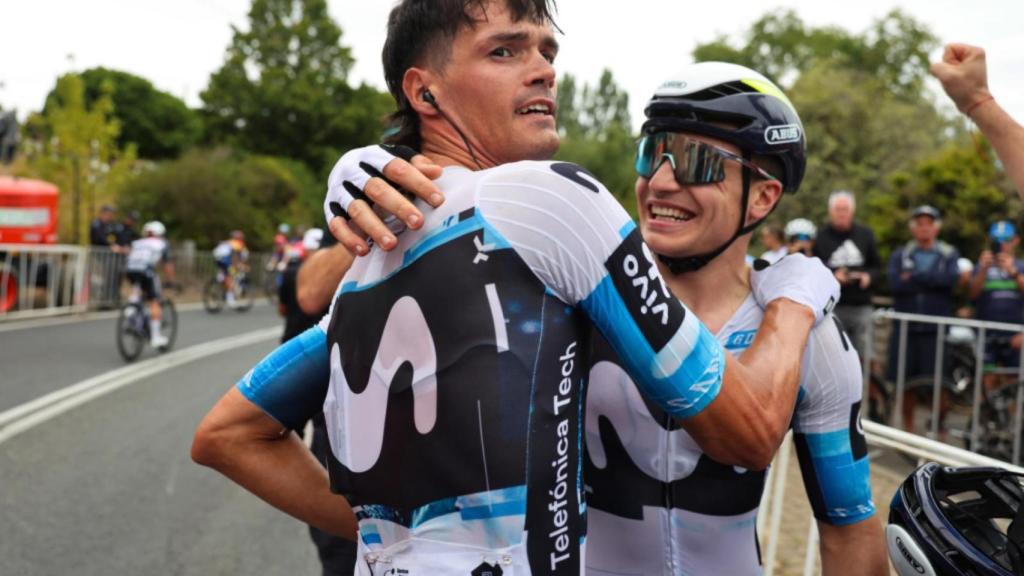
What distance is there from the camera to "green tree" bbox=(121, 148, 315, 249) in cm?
2909

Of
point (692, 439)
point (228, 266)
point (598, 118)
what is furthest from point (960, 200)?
point (598, 118)

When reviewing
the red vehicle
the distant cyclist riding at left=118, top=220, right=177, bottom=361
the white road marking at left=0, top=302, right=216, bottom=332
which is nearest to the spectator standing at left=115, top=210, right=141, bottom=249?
the red vehicle

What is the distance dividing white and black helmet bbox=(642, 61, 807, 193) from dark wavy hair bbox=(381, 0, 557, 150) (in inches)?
18.3

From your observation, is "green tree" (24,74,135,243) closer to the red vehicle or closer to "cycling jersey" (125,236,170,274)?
the red vehicle

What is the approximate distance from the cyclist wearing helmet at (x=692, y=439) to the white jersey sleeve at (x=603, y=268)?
48cm

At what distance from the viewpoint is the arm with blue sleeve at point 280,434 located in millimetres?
1657

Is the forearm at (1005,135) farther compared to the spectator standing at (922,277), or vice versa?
the spectator standing at (922,277)

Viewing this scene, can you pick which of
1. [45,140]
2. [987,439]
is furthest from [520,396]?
[45,140]

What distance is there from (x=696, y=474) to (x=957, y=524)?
1.72 feet

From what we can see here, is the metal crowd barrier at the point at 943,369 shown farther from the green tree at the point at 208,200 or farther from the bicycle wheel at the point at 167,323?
the green tree at the point at 208,200

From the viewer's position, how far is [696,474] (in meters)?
1.80

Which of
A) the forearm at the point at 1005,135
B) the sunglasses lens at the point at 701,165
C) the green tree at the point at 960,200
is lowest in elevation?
the sunglasses lens at the point at 701,165

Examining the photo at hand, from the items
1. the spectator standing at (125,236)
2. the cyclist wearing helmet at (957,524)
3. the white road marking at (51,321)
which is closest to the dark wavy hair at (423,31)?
the cyclist wearing helmet at (957,524)

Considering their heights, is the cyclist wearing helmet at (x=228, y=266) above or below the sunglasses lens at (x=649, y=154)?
below
